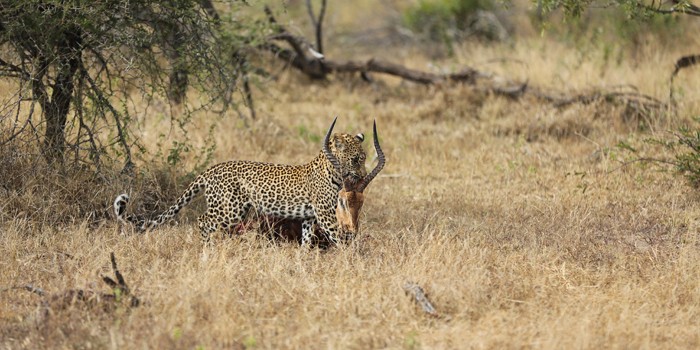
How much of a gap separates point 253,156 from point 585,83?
5428mm

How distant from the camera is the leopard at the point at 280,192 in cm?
793

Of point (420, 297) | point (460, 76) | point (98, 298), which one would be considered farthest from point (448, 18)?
point (98, 298)

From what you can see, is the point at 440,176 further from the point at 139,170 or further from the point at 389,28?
the point at 389,28

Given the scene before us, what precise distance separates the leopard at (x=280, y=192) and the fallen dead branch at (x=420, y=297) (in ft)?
4.17

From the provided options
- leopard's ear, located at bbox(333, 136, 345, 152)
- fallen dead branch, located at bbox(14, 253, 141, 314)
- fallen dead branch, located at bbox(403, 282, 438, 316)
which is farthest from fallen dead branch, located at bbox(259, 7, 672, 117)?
fallen dead branch, located at bbox(14, 253, 141, 314)

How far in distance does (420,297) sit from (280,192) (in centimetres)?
210

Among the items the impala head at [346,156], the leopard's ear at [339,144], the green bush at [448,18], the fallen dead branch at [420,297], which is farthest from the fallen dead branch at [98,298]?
the green bush at [448,18]

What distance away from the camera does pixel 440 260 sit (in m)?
7.45

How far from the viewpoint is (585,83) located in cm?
1408

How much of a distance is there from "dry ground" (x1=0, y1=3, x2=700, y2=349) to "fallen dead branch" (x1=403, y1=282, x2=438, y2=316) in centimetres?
6

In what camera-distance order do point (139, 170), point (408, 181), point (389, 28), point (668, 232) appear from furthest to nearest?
1. point (389, 28)
2. point (408, 181)
3. point (139, 170)
4. point (668, 232)

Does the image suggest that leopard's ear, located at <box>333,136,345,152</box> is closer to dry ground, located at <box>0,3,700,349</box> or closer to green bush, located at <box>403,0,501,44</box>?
dry ground, located at <box>0,3,700,349</box>

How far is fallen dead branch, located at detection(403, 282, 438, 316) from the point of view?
6.44m

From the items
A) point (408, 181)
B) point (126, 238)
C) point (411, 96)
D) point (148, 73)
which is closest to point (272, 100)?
point (411, 96)
